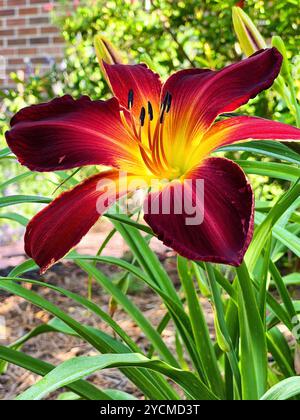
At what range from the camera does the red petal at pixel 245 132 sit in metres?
0.59

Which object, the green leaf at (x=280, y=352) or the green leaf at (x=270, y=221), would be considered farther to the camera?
the green leaf at (x=280, y=352)

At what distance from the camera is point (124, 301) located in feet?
3.23

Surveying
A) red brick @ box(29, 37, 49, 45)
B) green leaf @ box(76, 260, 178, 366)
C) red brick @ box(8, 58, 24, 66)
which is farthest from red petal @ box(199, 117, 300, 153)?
red brick @ box(8, 58, 24, 66)

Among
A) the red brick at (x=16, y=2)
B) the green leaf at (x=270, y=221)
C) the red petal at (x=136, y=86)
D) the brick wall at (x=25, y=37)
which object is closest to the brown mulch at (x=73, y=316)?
the green leaf at (x=270, y=221)

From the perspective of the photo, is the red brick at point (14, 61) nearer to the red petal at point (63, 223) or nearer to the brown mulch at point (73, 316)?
the brown mulch at point (73, 316)

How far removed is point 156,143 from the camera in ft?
2.05

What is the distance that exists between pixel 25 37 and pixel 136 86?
398cm

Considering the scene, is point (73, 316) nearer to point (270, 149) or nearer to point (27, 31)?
point (270, 149)

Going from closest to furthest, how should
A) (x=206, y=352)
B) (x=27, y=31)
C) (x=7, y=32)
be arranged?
(x=206, y=352) < (x=27, y=31) < (x=7, y=32)

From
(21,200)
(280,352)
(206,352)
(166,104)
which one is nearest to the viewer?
(166,104)

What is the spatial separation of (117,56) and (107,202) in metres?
0.31

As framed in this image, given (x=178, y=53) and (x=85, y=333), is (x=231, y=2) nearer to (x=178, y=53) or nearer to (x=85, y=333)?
(x=178, y=53)

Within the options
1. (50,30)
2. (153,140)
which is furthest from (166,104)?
(50,30)
